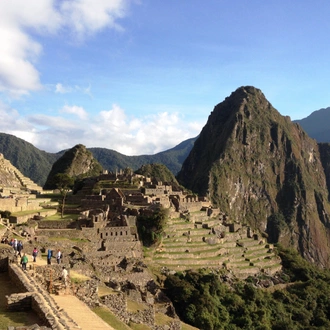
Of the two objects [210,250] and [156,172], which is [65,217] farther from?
[156,172]

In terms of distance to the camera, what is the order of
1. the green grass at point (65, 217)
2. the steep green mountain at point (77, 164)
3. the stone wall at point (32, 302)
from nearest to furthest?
the stone wall at point (32, 302) → the green grass at point (65, 217) → the steep green mountain at point (77, 164)

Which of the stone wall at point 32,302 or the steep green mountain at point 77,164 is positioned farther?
the steep green mountain at point 77,164

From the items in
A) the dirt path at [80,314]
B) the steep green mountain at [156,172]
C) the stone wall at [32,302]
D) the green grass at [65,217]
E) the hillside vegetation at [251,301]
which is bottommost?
the hillside vegetation at [251,301]

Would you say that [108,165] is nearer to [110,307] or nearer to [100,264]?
[100,264]

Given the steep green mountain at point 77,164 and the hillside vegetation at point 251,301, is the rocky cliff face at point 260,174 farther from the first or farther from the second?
the hillside vegetation at point 251,301

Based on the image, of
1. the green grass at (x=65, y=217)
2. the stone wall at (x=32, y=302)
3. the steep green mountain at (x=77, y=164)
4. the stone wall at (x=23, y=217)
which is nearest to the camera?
the stone wall at (x=32, y=302)

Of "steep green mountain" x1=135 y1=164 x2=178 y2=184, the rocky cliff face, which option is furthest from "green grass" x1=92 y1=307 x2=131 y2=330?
the rocky cliff face

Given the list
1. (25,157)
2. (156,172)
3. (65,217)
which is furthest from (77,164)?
(65,217)

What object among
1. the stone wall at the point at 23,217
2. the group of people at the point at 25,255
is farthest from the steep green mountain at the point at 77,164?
the group of people at the point at 25,255
